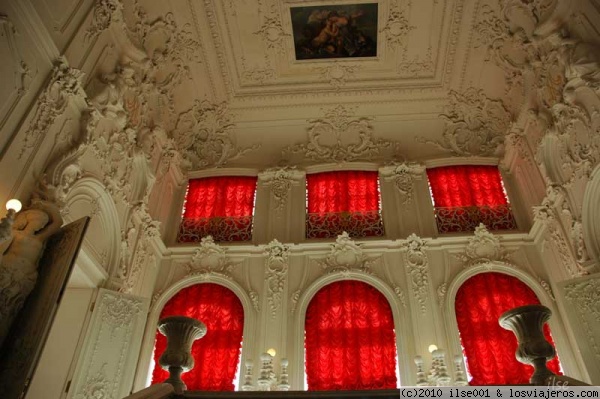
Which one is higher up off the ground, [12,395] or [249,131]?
[249,131]

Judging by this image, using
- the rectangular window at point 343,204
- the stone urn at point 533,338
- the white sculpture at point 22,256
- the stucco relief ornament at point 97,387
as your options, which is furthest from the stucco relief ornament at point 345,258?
the white sculpture at point 22,256

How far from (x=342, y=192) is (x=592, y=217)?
15.4 feet

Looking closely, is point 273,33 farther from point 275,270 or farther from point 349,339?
point 349,339

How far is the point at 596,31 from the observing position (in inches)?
284

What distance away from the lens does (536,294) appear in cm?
844

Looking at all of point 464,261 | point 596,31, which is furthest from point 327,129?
point 596,31

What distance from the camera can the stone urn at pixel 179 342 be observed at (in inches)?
168

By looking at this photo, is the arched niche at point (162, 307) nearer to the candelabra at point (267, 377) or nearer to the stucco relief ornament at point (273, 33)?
the candelabra at point (267, 377)

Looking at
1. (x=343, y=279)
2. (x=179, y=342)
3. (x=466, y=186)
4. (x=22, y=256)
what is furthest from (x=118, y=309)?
(x=466, y=186)

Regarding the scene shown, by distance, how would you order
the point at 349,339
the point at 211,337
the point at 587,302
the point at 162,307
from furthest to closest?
1. the point at 162,307
2. the point at 211,337
3. the point at 349,339
4. the point at 587,302

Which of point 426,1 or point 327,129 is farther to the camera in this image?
point 327,129

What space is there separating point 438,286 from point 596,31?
4728mm

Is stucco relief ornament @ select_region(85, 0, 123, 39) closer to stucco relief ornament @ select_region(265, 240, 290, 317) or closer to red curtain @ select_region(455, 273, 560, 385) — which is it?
stucco relief ornament @ select_region(265, 240, 290, 317)

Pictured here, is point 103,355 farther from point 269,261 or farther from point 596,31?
point 596,31
